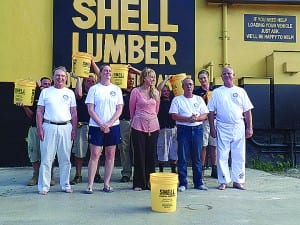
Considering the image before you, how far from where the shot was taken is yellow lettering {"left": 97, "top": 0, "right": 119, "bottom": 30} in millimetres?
9219

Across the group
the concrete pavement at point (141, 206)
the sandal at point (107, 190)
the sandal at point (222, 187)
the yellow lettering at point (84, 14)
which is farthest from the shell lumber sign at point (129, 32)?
the sandal at point (107, 190)

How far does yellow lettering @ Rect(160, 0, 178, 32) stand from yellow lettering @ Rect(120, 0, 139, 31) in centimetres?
52

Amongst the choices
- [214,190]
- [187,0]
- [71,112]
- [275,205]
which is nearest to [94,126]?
[71,112]

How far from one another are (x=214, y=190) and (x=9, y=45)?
5217mm

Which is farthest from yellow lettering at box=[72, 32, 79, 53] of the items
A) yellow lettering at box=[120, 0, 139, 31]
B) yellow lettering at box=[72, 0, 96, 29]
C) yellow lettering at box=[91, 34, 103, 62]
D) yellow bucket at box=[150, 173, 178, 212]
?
yellow bucket at box=[150, 173, 178, 212]

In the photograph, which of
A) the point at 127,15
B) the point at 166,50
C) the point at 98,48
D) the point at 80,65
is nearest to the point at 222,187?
the point at 80,65

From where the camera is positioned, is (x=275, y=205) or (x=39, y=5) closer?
(x=275, y=205)

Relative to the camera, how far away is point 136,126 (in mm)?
6516

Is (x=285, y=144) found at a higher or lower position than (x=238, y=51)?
lower

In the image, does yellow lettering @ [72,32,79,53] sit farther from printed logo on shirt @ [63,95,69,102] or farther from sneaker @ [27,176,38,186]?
sneaker @ [27,176,38,186]

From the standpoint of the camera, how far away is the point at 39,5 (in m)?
9.12

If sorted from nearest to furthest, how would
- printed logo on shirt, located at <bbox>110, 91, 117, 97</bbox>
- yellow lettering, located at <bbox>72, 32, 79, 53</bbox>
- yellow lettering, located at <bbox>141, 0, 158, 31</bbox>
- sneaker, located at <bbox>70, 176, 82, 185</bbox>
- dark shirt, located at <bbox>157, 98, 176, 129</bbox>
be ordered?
printed logo on shirt, located at <bbox>110, 91, 117, 97</bbox> → sneaker, located at <bbox>70, 176, 82, 185</bbox> → dark shirt, located at <bbox>157, 98, 176, 129</bbox> → yellow lettering, located at <bbox>72, 32, 79, 53</bbox> → yellow lettering, located at <bbox>141, 0, 158, 31</bbox>

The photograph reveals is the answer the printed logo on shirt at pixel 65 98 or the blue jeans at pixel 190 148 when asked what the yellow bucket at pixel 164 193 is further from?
the printed logo on shirt at pixel 65 98

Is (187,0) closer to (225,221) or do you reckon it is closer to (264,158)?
(264,158)
